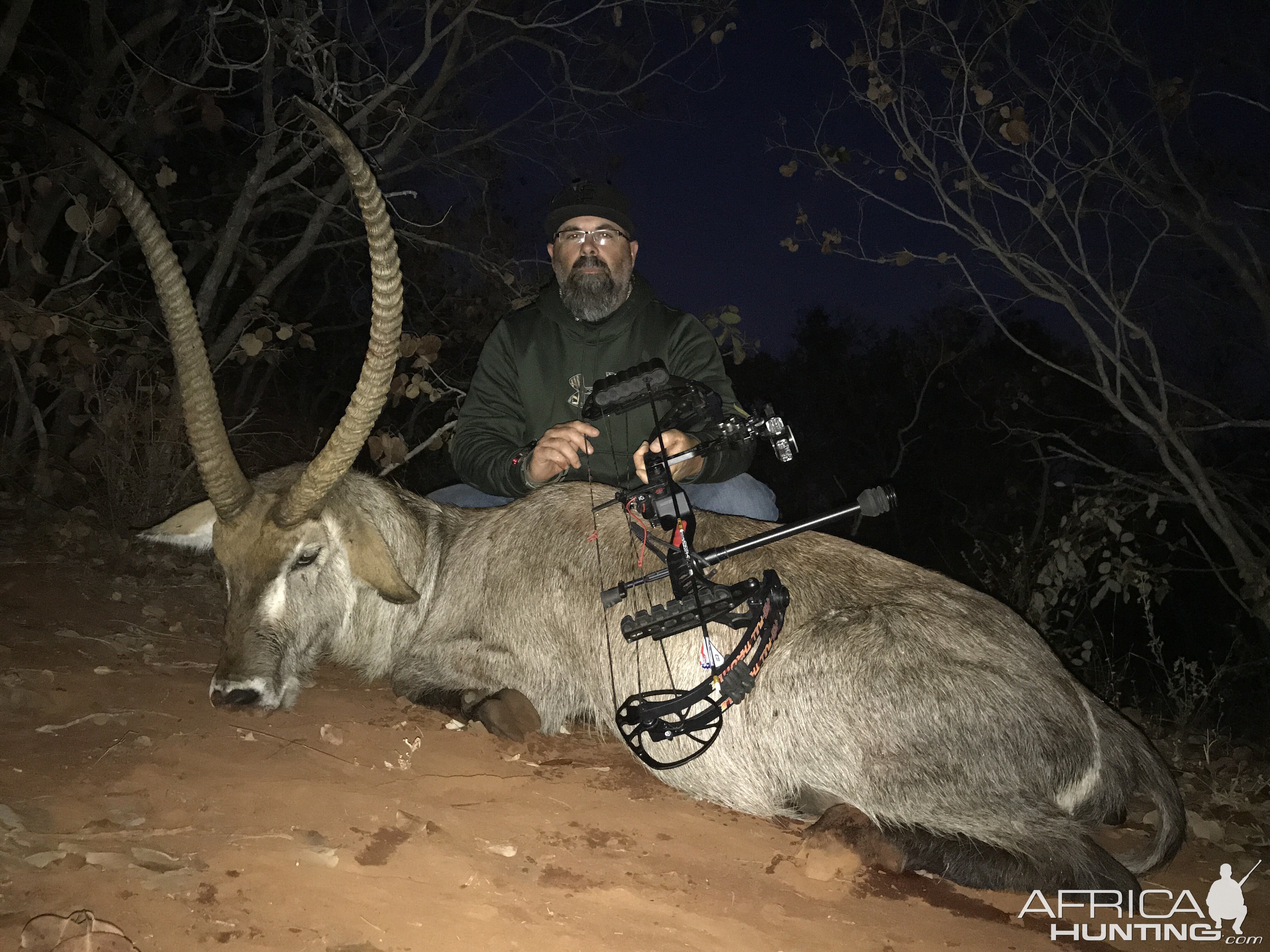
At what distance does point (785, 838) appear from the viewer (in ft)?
8.73

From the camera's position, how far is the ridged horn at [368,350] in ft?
8.44

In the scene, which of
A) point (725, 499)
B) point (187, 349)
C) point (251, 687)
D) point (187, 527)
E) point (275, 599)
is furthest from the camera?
point (725, 499)

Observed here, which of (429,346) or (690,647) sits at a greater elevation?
(429,346)

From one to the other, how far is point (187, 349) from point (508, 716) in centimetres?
184

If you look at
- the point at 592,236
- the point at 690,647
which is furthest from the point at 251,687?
the point at 592,236

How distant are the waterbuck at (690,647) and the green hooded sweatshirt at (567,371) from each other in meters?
0.60

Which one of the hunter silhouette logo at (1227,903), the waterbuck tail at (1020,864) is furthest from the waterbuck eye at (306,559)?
the hunter silhouette logo at (1227,903)

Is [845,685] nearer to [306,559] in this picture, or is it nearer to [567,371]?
[306,559]

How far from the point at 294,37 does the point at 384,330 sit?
13.5 ft

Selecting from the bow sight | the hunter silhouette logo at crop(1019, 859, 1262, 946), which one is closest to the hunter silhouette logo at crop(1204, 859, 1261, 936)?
the hunter silhouette logo at crop(1019, 859, 1262, 946)

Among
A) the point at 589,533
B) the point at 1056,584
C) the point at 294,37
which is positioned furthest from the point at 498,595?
the point at 1056,584

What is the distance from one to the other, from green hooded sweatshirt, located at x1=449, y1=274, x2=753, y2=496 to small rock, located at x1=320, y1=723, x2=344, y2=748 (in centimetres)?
157

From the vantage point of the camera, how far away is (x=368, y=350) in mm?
3105

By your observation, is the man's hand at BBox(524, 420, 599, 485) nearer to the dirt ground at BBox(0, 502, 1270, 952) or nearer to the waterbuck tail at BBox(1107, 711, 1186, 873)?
the dirt ground at BBox(0, 502, 1270, 952)
